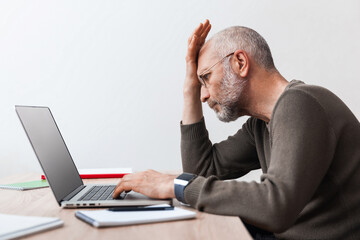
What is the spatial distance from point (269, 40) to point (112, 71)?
101 centimetres

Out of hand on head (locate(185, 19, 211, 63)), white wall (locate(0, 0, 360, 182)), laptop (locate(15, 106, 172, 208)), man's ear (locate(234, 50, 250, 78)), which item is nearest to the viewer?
laptop (locate(15, 106, 172, 208))

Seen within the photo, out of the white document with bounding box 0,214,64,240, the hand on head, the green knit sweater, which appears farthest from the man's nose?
the white document with bounding box 0,214,64,240

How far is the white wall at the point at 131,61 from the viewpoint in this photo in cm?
245

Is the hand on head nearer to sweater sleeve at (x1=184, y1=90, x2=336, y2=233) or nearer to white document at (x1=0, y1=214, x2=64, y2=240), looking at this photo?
sweater sleeve at (x1=184, y1=90, x2=336, y2=233)

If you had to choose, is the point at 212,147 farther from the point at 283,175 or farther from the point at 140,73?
the point at 140,73

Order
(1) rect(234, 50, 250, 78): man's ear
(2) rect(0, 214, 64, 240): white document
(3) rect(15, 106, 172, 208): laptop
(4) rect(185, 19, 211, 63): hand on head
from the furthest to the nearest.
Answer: (4) rect(185, 19, 211, 63): hand on head
(1) rect(234, 50, 250, 78): man's ear
(3) rect(15, 106, 172, 208): laptop
(2) rect(0, 214, 64, 240): white document

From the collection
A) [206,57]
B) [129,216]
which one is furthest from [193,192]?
[206,57]

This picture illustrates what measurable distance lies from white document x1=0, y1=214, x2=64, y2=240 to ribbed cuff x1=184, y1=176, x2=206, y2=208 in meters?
0.28

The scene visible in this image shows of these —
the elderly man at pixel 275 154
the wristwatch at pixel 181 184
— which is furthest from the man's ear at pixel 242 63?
the wristwatch at pixel 181 184

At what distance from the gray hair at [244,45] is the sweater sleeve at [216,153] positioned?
1.00 feet

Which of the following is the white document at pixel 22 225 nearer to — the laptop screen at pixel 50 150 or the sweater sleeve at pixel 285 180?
the laptop screen at pixel 50 150

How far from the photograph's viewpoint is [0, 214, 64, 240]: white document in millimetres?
646

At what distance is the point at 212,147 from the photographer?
1533 mm

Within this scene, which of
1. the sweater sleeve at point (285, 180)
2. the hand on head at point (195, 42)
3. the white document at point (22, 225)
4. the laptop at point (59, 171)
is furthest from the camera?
the hand on head at point (195, 42)
